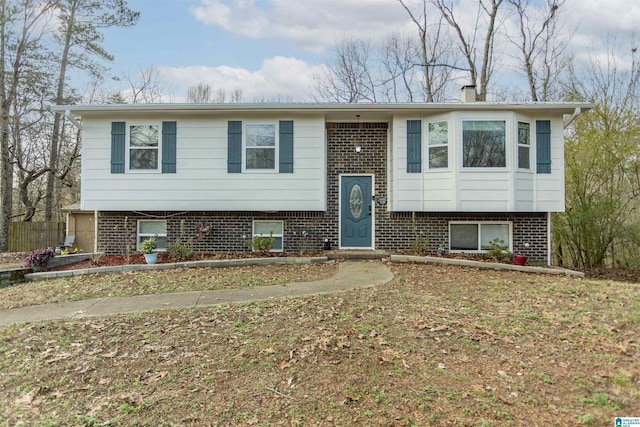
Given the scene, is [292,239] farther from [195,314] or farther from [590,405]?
[590,405]

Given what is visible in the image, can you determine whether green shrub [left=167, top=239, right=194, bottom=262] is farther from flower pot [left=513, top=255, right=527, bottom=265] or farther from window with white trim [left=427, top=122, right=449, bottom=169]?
flower pot [left=513, top=255, right=527, bottom=265]

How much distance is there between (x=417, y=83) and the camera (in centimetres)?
1861

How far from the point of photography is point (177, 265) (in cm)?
804

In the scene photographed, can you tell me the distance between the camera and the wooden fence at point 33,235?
1288 cm

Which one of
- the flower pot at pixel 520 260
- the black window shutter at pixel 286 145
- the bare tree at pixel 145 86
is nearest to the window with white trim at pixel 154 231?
the black window shutter at pixel 286 145

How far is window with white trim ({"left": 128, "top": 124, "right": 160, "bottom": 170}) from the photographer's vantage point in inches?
367

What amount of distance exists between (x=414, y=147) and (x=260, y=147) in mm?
3941

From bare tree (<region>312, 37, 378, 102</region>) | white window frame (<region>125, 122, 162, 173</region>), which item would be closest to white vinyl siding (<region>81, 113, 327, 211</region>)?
white window frame (<region>125, 122, 162, 173</region>)

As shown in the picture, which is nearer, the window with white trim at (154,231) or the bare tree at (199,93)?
the window with white trim at (154,231)

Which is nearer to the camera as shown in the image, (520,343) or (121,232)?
(520,343)

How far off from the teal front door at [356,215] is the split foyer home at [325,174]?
27 millimetres

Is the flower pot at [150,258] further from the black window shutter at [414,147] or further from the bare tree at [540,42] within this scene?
the bare tree at [540,42]

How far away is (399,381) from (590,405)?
141 cm

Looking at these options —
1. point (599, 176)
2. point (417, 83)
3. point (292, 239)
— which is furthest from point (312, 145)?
point (417, 83)
